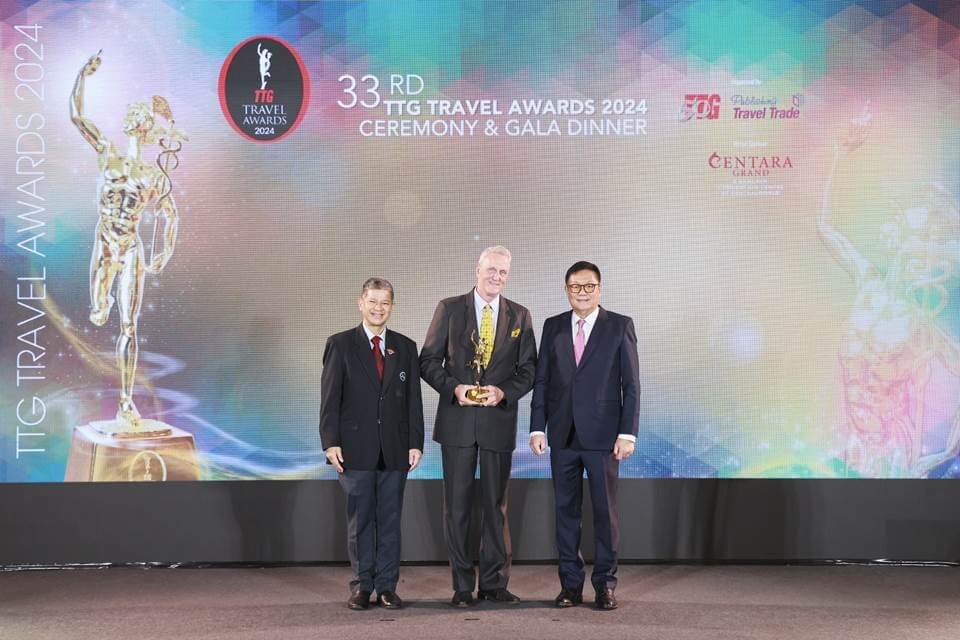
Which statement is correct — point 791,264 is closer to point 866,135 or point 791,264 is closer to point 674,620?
point 866,135

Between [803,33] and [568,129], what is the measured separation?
A: 4.49ft

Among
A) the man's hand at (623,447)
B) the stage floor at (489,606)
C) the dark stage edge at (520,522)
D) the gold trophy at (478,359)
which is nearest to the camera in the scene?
the stage floor at (489,606)

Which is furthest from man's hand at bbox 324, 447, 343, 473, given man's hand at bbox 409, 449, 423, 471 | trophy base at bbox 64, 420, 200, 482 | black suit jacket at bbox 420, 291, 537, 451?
trophy base at bbox 64, 420, 200, 482

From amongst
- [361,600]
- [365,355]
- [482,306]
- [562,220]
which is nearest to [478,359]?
[482,306]

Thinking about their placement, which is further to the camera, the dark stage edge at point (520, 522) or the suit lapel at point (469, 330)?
the dark stage edge at point (520, 522)

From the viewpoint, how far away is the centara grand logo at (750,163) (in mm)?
5172

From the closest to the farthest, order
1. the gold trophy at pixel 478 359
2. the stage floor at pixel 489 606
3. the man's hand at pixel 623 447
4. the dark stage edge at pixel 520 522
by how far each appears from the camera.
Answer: the stage floor at pixel 489 606
the man's hand at pixel 623 447
the gold trophy at pixel 478 359
the dark stage edge at pixel 520 522

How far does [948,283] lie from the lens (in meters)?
5.15

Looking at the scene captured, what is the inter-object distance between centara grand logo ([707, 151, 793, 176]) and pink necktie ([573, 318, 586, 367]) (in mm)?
1485

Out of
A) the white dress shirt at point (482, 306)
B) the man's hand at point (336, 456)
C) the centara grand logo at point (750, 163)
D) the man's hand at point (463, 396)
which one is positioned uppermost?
the centara grand logo at point (750, 163)

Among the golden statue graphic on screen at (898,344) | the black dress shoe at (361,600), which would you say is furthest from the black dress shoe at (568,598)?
the golden statue graphic on screen at (898,344)

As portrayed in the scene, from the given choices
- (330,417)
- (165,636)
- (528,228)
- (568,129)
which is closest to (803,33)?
(568,129)

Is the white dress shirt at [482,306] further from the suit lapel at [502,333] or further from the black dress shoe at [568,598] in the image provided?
the black dress shoe at [568,598]

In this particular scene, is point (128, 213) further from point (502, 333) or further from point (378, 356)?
point (502, 333)
